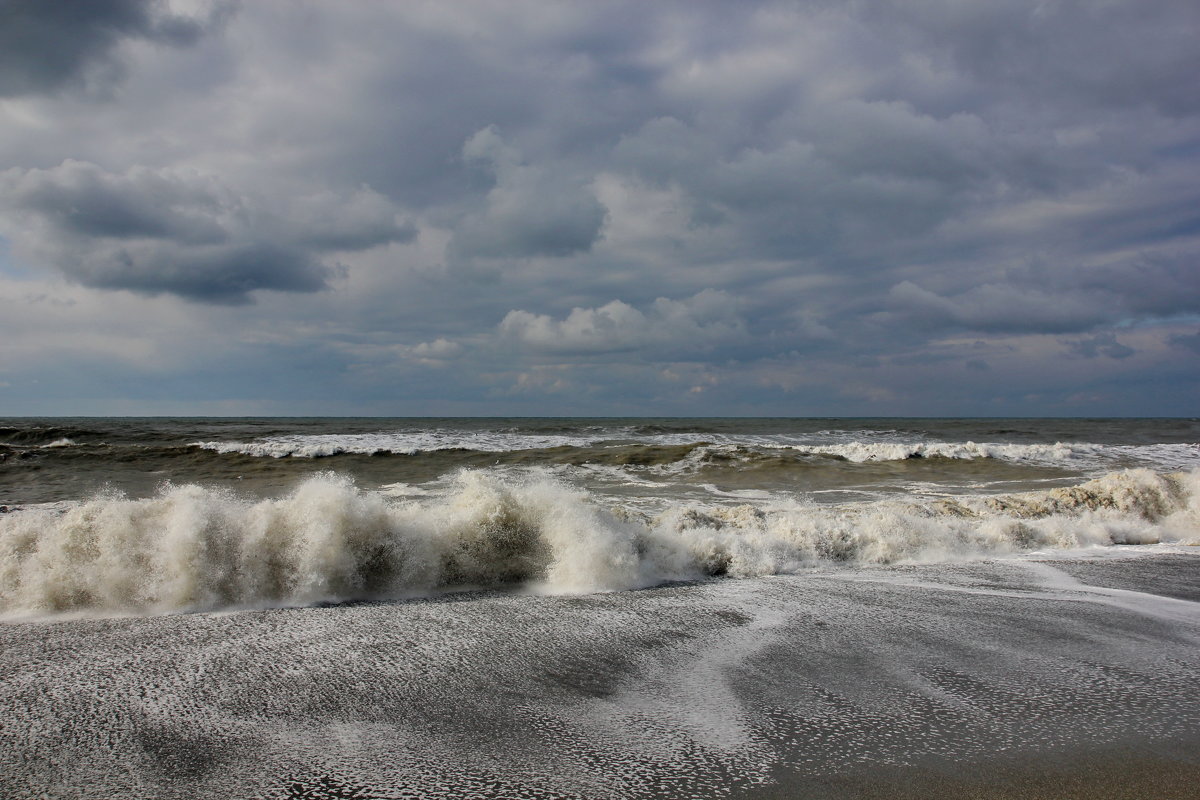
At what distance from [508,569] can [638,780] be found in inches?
116

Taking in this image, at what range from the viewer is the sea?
2.21m

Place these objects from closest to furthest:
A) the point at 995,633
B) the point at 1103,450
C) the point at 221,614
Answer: the point at 995,633 < the point at 221,614 < the point at 1103,450

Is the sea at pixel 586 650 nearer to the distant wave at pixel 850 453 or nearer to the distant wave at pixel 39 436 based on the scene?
the distant wave at pixel 850 453

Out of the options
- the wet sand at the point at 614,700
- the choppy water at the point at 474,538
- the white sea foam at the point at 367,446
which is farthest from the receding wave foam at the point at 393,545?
the white sea foam at the point at 367,446

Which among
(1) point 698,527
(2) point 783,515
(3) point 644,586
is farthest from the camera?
(2) point 783,515

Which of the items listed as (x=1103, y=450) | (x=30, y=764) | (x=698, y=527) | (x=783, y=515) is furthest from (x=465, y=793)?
(x=1103, y=450)

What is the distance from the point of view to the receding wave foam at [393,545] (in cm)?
416

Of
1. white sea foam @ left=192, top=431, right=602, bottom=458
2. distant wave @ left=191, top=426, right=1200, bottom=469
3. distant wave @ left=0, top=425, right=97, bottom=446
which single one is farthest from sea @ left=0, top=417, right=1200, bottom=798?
distant wave @ left=0, top=425, right=97, bottom=446

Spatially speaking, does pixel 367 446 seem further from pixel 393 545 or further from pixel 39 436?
pixel 393 545

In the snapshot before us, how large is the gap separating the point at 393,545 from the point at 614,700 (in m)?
2.57

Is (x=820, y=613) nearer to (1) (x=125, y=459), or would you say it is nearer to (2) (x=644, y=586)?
(2) (x=644, y=586)

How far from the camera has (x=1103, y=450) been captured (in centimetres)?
2141

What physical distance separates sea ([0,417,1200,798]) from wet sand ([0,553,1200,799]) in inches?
0.6

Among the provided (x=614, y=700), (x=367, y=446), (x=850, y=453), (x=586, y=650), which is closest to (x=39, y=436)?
(x=367, y=446)
